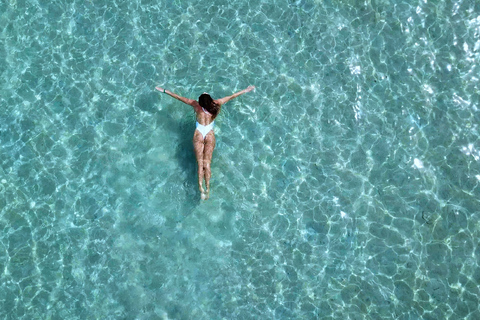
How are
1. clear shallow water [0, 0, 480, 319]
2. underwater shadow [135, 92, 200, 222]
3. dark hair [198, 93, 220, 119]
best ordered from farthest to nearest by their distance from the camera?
underwater shadow [135, 92, 200, 222] → dark hair [198, 93, 220, 119] → clear shallow water [0, 0, 480, 319]

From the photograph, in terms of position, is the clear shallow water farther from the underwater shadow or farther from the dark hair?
the dark hair

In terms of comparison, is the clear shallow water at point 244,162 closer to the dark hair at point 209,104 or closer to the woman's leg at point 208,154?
the woman's leg at point 208,154

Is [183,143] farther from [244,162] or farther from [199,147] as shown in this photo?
[244,162]

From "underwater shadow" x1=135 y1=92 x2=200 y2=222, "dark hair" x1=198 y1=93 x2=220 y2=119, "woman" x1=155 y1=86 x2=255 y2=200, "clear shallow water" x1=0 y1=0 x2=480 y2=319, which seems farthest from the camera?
"underwater shadow" x1=135 y1=92 x2=200 y2=222

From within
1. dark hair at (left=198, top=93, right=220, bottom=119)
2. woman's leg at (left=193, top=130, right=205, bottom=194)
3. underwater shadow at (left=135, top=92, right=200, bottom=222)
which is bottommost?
underwater shadow at (left=135, top=92, right=200, bottom=222)

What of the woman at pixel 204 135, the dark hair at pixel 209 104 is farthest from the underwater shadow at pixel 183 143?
the dark hair at pixel 209 104

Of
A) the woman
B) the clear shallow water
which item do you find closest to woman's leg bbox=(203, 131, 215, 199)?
the woman
